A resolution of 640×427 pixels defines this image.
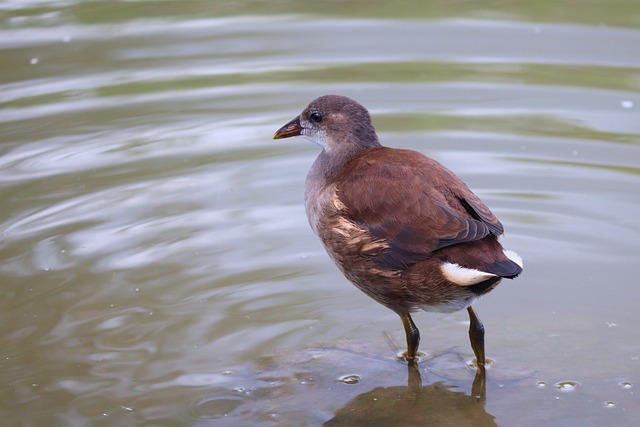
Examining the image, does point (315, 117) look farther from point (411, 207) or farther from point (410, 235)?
point (410, 235)

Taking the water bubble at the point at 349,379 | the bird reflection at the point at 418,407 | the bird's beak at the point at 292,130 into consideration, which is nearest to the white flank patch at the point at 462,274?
the bird reflection at the point at 418,407

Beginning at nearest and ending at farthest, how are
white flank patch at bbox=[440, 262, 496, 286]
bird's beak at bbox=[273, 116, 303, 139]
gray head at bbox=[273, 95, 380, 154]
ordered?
1. white flank patch at bbox=[440, 262, 496, 286]
2. gray head at bbox=[273, 95, 380, 154]
3. bird's beak at bbox=[273, 116, 303, 139]

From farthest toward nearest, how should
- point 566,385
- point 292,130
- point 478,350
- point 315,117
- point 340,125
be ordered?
point 292,130 → point 315,117 → point 340,125 → point 478,350 → point 566,385

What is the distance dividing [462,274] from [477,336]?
2.27 ft

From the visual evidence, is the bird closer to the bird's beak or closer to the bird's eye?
the bird's eye

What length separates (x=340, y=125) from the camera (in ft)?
20.2

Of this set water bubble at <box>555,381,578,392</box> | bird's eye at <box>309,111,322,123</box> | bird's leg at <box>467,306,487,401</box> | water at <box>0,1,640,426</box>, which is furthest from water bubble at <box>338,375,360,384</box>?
bird's eye at <box>309,111,322,123</box>

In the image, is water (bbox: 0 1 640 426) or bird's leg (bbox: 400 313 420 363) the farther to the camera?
bird's leg (bbox: 400 313 420 363)

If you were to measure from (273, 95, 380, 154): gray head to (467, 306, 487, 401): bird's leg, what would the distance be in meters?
1.23

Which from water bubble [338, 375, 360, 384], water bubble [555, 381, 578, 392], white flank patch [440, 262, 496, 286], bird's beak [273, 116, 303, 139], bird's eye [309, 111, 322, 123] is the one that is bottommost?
water bubble [555, 381, 578, 392]

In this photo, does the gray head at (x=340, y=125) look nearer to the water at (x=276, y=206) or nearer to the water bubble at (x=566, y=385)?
the water at (x=276, y=206)

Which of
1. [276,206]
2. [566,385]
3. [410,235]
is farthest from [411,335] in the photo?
[276,206]

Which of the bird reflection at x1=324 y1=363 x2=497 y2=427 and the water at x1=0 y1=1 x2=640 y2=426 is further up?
the water at x1=0 y1=1 x2=640 y2=426

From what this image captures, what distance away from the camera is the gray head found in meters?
6.13
